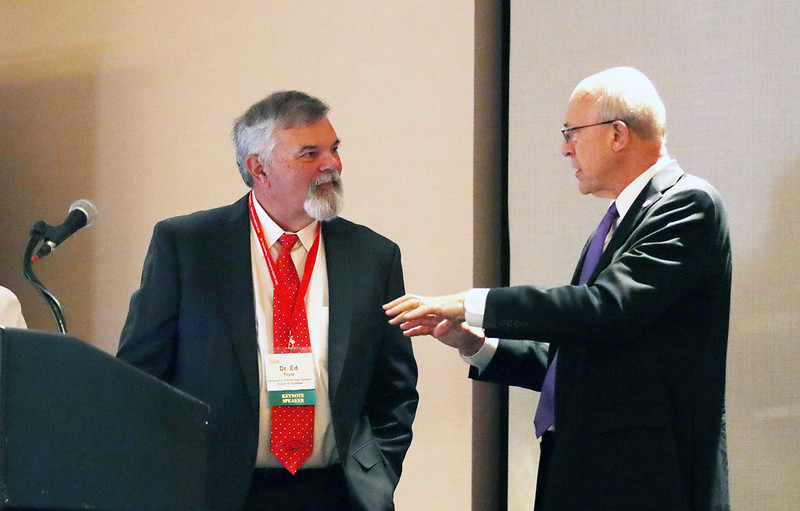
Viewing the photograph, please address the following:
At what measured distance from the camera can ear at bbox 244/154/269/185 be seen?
9.68ft

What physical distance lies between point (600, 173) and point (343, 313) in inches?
31.0

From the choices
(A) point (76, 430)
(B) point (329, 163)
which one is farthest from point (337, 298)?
(A) point (76, 430)

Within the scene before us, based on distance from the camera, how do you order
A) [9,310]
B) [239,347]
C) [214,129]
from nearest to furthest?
[239,347]
[9,310]
[214,129]

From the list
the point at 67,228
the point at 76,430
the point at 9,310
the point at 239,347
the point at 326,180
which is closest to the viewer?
the point at 76,430

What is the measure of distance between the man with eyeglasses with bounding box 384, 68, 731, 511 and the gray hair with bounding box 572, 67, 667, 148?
14cm

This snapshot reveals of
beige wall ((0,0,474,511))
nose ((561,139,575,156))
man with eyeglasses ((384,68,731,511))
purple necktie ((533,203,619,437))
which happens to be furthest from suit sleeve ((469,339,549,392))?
beige wall ((0,0,474,511))

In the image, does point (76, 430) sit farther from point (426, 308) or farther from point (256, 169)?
point (256, 169)

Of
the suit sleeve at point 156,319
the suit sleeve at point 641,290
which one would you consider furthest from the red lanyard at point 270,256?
the suit sleeve at point 641,290

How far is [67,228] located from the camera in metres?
3.74

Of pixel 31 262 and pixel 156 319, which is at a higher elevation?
pixel 31 262

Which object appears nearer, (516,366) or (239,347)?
(239,347)

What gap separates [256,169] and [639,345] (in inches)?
49.1

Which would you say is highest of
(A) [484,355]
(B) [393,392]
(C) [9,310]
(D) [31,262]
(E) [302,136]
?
(E) [302,136]

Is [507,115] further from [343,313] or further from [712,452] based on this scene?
[712,452]
